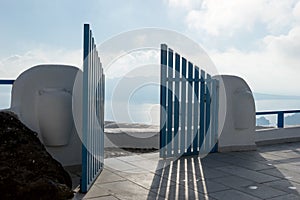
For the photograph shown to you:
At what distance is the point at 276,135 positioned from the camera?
7723mm

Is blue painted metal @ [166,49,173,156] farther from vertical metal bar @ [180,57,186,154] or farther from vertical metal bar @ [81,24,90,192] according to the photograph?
vertical metal bar @ [81,24,90,192]

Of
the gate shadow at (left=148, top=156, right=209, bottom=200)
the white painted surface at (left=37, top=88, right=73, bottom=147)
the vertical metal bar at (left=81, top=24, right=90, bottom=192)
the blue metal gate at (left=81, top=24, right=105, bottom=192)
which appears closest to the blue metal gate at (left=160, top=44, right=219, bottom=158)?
the gate shadow at (left=148, top=156, right=209, bottom=200)

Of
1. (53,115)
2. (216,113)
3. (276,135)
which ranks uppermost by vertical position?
(216,113)

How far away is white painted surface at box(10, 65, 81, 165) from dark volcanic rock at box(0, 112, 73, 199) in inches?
16.8

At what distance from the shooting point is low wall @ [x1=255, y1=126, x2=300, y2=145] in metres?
7.34

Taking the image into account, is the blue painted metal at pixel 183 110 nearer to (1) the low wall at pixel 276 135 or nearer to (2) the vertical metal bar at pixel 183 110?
(2) the vertical metal bar at pixel 183 110

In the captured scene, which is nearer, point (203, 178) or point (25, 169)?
point (25, 169)

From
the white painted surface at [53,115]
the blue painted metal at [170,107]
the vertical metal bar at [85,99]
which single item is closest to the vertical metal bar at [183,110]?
the blue painted metal at [170,107]

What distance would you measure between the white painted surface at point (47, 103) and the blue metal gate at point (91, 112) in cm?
46

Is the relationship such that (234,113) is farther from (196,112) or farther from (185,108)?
(185,108)

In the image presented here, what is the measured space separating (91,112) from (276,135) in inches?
207

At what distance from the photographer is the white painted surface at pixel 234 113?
6.44 metres

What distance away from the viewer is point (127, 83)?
20.7 ft

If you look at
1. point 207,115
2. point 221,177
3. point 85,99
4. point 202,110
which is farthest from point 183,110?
point 85,99
